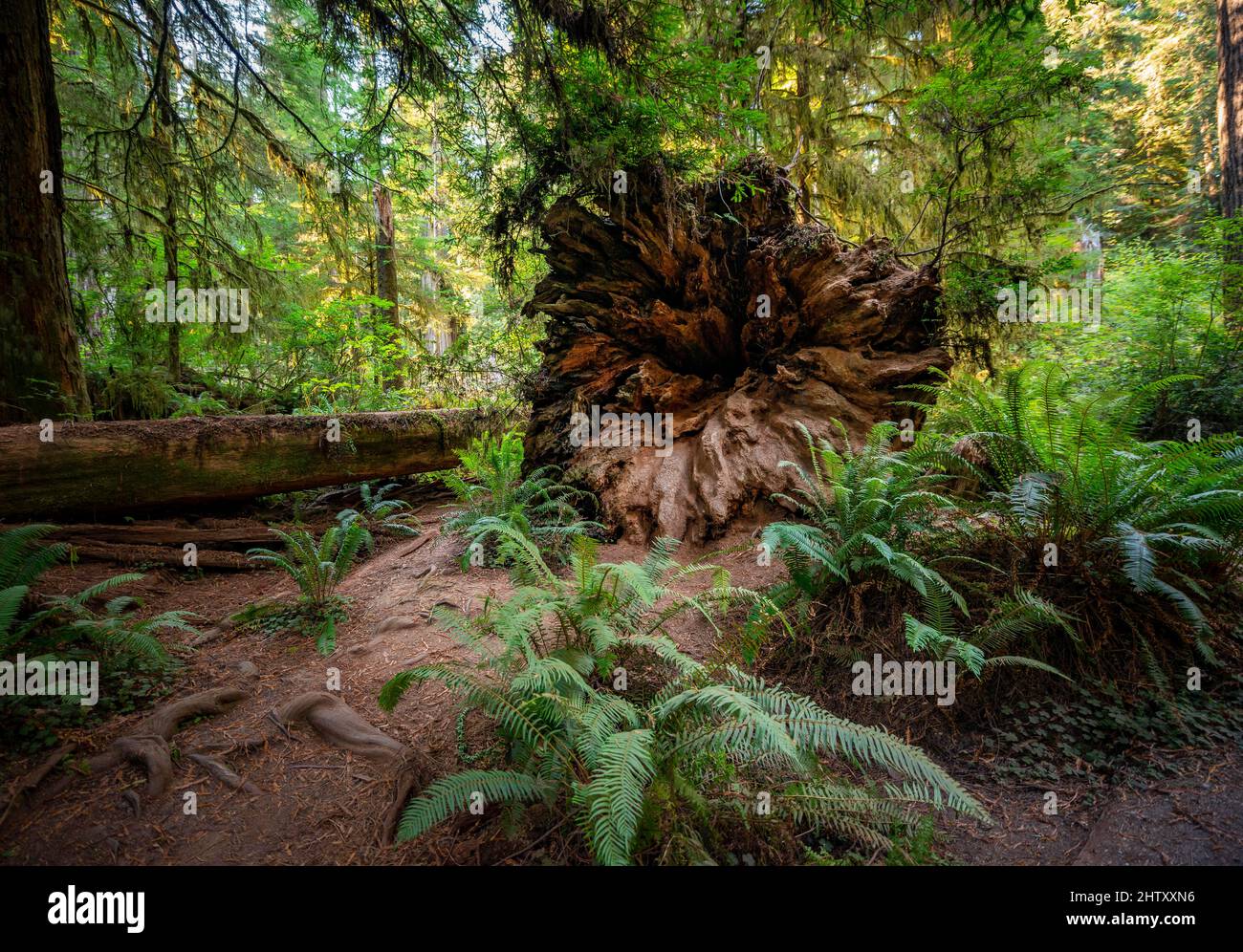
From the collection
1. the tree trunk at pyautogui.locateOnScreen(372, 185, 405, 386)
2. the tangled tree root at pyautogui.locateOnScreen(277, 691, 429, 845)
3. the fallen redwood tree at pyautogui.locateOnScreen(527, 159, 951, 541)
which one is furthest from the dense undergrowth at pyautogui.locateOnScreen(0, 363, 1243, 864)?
the tree trunk at pyautogui.locateOnScreen(372, 185, 405, 386)

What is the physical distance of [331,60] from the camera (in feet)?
15.0

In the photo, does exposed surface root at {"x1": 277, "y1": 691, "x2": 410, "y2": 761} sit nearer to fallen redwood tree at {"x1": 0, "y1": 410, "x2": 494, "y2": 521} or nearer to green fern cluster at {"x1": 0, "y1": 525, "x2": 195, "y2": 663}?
green fern cluster at {"x1": 0, "y1": 525, "x2": 195, "y2": 663}

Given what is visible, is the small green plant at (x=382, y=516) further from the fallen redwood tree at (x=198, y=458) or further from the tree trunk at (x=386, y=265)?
the tree trunk at (x=386, y=265)

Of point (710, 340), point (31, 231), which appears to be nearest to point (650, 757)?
point (710, 340)

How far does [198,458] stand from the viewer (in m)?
5.58

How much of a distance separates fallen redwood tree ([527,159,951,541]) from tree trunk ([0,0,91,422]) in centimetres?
487

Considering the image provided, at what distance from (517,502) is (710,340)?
309 centimetres

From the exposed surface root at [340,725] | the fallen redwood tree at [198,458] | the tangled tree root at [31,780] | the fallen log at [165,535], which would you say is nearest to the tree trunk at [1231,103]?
the exposed surface root at [340,725]

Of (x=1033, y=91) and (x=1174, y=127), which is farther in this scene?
(x=1174, y=127)

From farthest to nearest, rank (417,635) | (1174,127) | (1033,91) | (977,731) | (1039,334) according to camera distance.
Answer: (1174,127) < (1039,334) < (1033,91) < (417,635) < (977,731)
